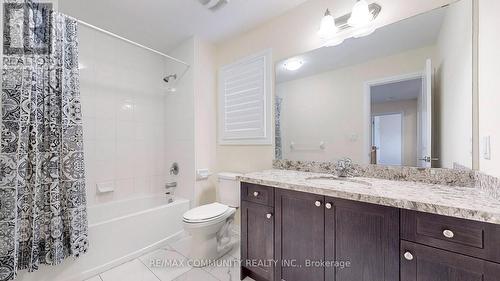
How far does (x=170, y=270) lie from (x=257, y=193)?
1040 millimetres

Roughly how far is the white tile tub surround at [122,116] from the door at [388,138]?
→ 2.56 m

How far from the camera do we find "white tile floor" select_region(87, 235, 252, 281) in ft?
5.18

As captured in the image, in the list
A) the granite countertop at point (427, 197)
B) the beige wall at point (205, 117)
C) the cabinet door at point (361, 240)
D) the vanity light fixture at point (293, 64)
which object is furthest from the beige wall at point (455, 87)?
the beige wall at point (205, 117)

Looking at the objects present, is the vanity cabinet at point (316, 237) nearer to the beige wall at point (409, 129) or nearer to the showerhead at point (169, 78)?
the beige wall at point (409, 129)

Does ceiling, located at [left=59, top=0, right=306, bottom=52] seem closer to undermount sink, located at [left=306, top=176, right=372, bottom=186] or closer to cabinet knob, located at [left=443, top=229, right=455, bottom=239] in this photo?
undermount sink, located at [left=306, top=176, right=372, bottom=186]

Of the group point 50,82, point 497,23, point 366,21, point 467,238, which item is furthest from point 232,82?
point 467,238

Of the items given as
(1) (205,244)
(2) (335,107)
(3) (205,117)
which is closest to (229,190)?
(1) (205,244)

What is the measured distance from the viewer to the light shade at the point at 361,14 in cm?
142

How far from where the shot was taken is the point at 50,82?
54.7 inches

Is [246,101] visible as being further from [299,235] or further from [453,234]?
[453,234]

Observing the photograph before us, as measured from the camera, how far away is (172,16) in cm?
200

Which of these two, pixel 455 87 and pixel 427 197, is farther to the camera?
pixel 455 87

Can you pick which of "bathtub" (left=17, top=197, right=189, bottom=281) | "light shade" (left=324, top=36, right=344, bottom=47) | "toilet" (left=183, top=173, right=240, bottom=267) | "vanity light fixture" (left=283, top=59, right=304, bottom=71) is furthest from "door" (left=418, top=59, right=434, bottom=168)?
"bathtub" (left=17, top=197, right=189, bottom=281)

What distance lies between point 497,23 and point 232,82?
2.01m
